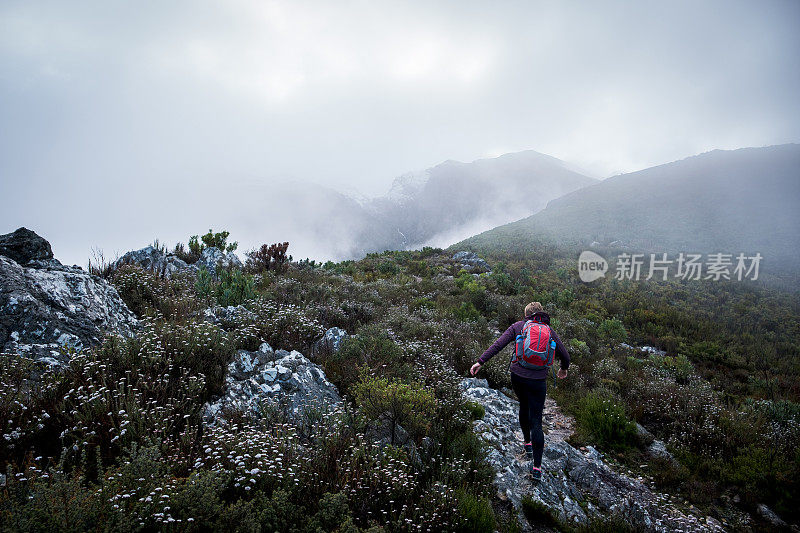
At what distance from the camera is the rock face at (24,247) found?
5578 mm

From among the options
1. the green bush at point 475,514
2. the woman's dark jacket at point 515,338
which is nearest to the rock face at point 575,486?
the green bush at point 475,514

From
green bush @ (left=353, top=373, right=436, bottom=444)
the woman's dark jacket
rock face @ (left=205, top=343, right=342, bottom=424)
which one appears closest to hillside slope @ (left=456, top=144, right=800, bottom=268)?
the woman's dark jacket

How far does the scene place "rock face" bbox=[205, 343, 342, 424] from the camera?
416cm

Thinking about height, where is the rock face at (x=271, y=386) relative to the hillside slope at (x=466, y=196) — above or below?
below

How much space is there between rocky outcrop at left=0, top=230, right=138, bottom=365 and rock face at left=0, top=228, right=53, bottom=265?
1 cm

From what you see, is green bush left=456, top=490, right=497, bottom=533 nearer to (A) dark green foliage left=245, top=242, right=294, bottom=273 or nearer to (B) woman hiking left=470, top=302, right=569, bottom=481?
(B) woman hiking left=470, top=302, right=569, bottom=481

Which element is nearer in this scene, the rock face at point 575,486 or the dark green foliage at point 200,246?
the rock face at point 575,486

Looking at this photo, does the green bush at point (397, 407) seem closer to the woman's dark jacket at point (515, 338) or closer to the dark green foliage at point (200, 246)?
the woman's dark jacket at point (515, 338)

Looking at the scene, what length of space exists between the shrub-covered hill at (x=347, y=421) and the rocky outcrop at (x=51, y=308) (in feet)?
1.22

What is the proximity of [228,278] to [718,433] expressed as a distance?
11271 mm

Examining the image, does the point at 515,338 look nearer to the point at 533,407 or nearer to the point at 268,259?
the point at 533,407

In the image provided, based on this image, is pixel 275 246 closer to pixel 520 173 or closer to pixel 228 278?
pixel 228 278

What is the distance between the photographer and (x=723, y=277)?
18781 mm

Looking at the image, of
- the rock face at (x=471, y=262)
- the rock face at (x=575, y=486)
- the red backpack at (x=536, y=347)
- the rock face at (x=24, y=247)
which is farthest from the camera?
the rock face at (x=471, y=262)
